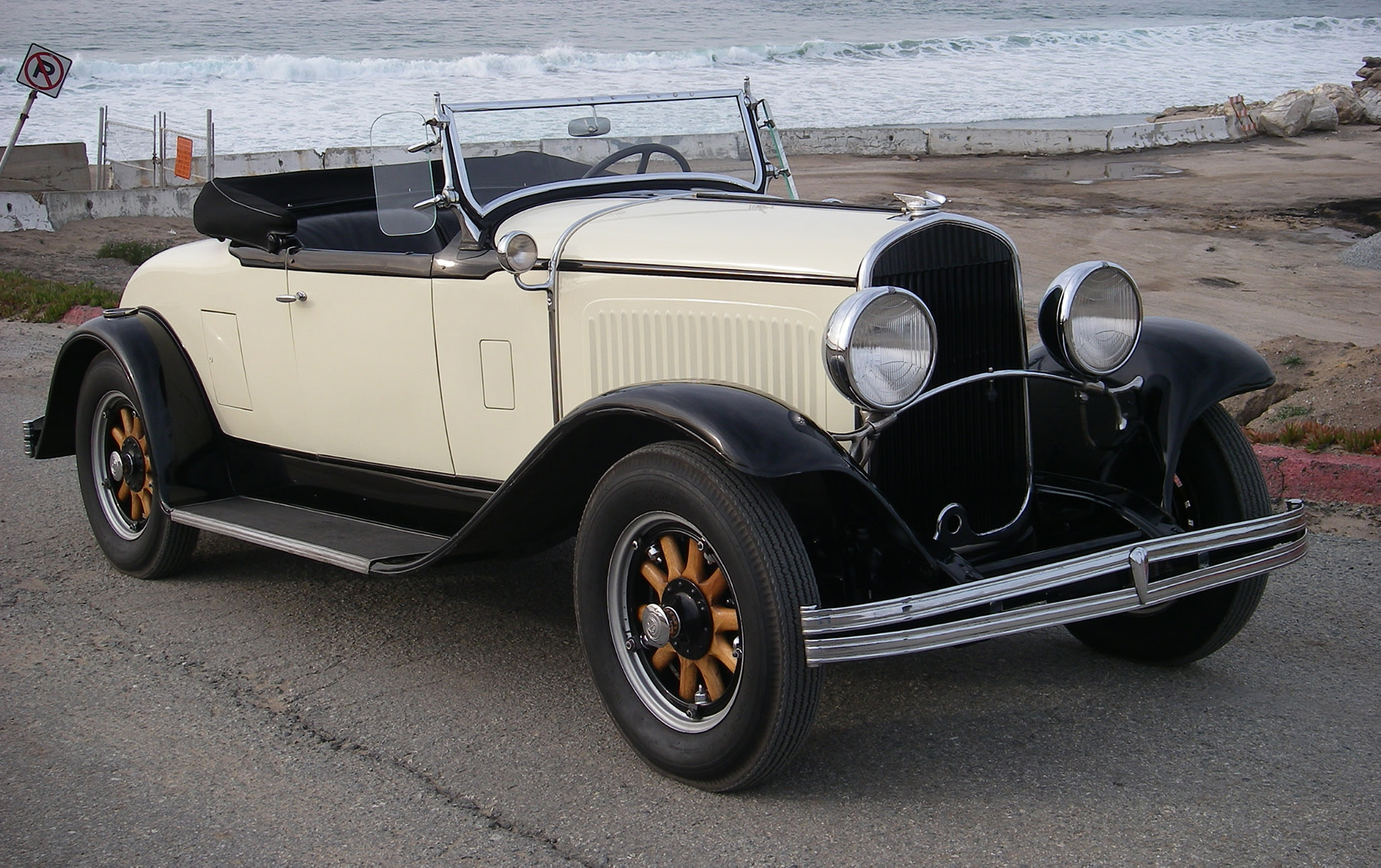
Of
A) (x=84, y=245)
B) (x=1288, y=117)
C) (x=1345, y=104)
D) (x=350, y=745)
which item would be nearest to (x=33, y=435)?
(x=350, y=745)

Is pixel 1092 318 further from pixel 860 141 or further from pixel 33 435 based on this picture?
pixel 860 141

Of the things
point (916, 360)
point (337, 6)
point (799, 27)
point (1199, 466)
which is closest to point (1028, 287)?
point (1199, 466)

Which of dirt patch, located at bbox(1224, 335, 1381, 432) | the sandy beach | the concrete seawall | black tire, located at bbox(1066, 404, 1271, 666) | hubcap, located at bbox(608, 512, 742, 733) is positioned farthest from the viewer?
the concrete seawall

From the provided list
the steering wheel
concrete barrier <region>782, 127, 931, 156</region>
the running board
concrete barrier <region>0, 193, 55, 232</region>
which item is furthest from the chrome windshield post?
concrete barrier <region>782, 127, 931, 156</region>

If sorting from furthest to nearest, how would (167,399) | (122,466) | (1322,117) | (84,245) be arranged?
(1322,117), (84,245), (122,466), (167,399)

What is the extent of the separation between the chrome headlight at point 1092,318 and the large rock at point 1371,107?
23.6m

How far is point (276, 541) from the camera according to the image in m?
3.68

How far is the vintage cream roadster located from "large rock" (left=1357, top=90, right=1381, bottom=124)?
2297 cm

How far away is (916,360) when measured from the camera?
273 cm

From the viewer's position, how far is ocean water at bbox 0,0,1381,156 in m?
30.4

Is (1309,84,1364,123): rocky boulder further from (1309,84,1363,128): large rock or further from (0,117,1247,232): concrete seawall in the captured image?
(0,117,1247,232): concrete seawall

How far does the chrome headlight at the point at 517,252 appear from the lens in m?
3.20

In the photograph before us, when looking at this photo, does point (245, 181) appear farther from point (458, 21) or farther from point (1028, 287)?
point (458, 21)

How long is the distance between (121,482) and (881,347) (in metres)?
3.13
